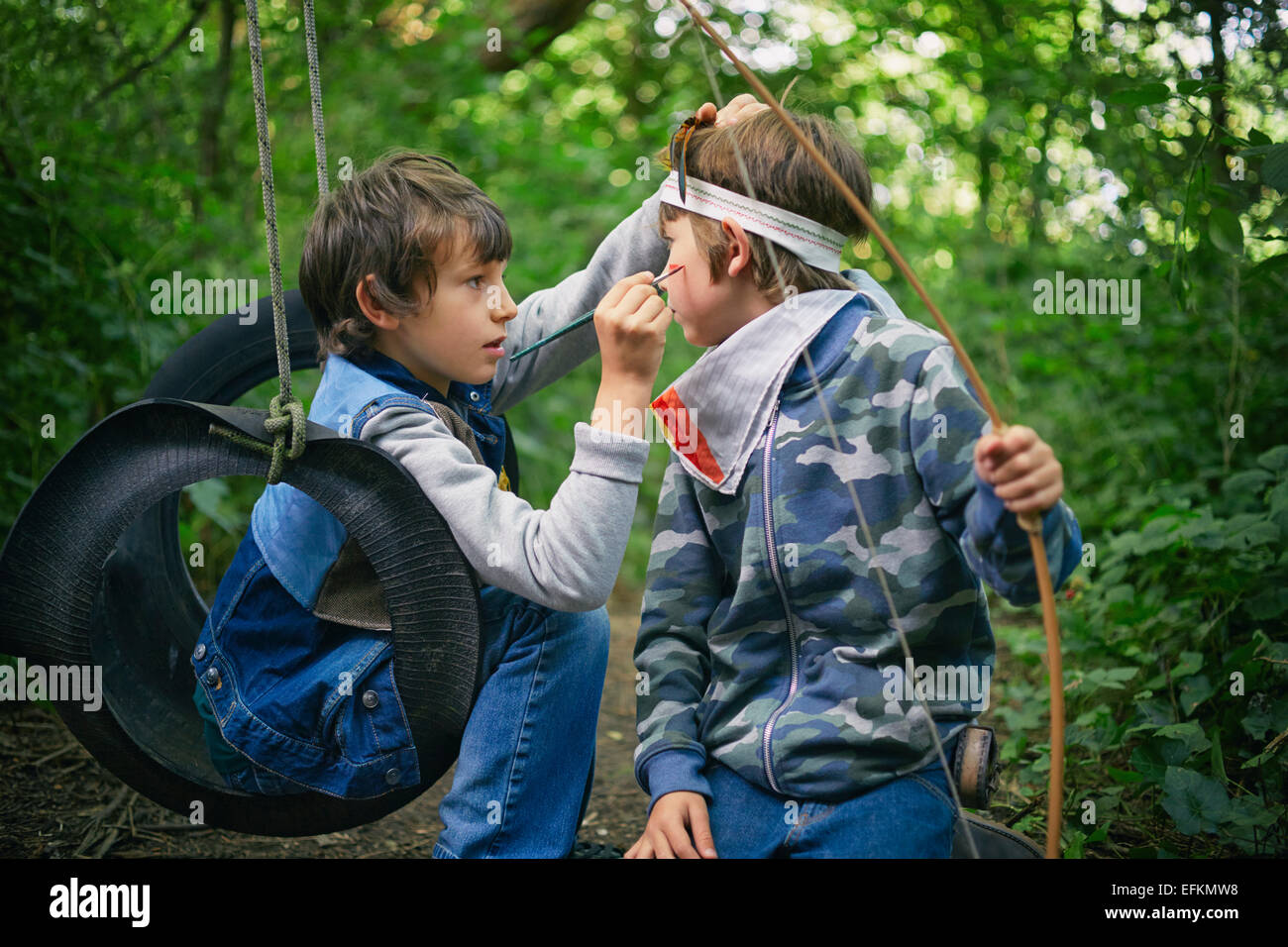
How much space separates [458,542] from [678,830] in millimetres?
546

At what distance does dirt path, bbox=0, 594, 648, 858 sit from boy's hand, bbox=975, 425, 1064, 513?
142cm

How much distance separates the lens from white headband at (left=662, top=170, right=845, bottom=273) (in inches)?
65.9

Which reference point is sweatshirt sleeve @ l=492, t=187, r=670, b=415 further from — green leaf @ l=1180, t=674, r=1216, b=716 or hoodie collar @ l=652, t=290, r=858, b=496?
green leaf @ l=1180, t=674, r=1216, b=716

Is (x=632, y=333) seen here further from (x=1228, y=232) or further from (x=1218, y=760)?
(x=1218, y=760)

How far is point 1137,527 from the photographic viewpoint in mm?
3559

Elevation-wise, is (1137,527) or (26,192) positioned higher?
(26,192)

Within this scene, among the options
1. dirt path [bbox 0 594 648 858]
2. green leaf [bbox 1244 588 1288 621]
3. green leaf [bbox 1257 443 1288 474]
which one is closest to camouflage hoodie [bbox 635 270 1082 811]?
dirt path [bbox 0 594 648 858]

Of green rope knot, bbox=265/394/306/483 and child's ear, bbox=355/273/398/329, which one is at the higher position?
child's ear, bbox=355/273/398/329

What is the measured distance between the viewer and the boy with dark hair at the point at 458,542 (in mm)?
1570

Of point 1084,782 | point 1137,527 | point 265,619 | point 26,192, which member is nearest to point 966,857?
point 1084,782

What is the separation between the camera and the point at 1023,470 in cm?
121

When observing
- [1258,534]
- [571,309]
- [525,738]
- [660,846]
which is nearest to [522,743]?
[525,738]
